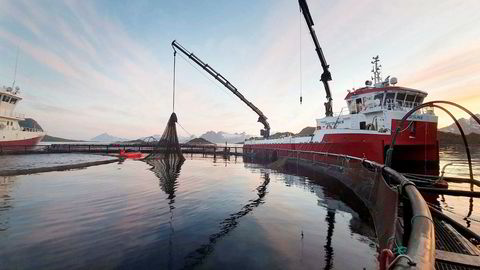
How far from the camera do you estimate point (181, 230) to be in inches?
291

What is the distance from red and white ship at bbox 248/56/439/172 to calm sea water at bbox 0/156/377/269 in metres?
10.7

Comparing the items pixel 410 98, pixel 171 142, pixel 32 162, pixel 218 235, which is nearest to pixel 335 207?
pixel 218 235

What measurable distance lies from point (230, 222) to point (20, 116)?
177 ft

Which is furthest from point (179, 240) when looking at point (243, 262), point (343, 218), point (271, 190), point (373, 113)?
point (373, 113)

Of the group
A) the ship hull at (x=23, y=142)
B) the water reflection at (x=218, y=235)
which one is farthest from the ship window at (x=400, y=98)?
the ship hull at (x=23, y=142)

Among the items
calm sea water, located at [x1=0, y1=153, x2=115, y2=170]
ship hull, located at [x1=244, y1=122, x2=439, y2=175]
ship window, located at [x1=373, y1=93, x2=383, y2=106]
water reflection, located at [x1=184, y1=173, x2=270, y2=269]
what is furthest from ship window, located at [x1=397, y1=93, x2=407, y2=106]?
calm sea water, located at [x1=0, y1=153, x2=115, y2=170]

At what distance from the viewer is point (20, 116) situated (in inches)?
1726

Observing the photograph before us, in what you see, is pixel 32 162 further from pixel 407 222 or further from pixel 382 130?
pixel 382 130

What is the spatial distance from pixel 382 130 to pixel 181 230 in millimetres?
20867

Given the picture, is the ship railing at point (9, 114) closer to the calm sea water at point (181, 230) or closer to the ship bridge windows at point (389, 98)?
the calm sea water at point (181, 230)

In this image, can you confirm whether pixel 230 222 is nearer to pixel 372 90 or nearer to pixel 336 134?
pixel 336 134

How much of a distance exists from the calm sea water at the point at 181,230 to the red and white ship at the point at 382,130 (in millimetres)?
10661

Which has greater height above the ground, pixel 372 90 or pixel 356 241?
pixel 372 90

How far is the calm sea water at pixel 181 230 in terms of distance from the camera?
5484 mm
